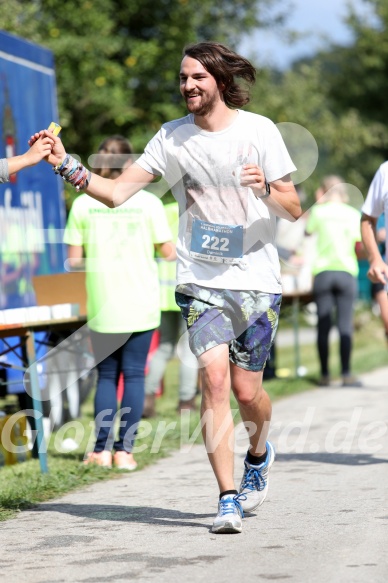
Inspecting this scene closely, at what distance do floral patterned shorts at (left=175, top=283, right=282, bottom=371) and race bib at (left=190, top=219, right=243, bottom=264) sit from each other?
0.47 ft

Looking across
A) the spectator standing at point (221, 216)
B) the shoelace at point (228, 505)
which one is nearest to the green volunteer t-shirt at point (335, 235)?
the spectator standing at point (221, 216)

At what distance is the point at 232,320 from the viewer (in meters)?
5.39

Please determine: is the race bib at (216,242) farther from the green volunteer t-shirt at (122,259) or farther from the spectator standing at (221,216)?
the green volunteer t-shirt at (122,259)

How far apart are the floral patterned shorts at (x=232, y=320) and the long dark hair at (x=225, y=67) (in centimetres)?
86

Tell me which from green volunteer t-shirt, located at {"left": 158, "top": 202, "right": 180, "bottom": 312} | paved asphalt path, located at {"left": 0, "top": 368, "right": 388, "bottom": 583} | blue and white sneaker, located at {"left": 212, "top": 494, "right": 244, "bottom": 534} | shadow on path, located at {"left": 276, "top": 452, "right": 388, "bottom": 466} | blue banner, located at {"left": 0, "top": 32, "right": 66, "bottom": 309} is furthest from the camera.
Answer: green volunteer t-shirt, located at {"left": 158, "top": 202, "right": 180, "bottom": 312}

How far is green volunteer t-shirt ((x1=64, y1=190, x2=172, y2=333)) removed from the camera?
24.8 ft

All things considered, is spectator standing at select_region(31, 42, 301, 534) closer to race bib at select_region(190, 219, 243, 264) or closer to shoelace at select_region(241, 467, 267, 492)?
race bib at select_region(190, 219, 243, 264)

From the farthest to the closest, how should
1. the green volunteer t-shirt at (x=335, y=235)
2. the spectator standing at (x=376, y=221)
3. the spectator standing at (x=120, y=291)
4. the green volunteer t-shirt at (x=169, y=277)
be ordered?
A: 1. the green volunteer t-shirt at (x=335, y=235)
2. the green volunteer t-shirt at (x=169, y=277)
3. the spectator standing at (x=120, y=291)
4. the spectator standing at (x=376, y=221)

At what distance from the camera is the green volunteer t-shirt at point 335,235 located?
1248 cm

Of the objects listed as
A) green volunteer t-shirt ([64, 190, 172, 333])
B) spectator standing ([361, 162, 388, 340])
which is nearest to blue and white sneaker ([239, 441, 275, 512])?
spectator standing ([361, 162, 388, 340])

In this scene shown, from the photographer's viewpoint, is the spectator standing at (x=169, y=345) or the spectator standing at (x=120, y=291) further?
the spectator standing at (x=169, y=345)

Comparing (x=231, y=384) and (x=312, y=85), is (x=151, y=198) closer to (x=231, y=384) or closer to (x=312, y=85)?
(x=231, y=384)

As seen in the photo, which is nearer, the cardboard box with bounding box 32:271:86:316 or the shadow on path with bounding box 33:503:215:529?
the shadow on path with bounding box 33:503:215:529

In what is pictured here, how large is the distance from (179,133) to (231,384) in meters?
1.15
